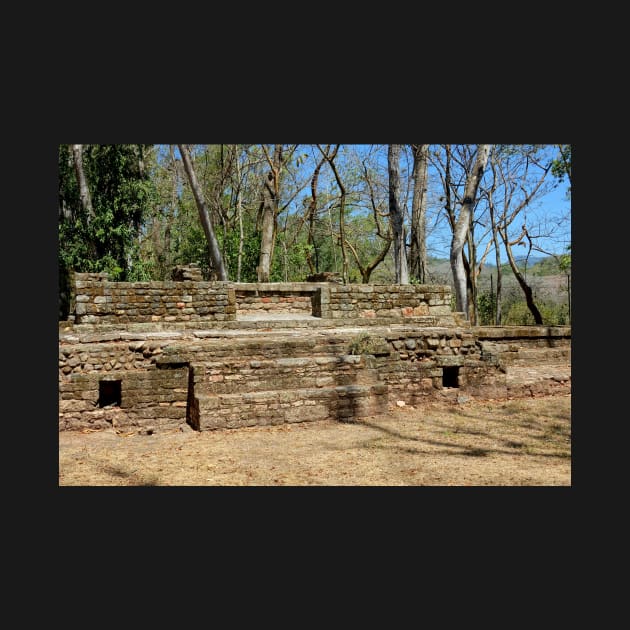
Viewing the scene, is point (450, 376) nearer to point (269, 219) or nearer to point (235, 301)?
point (235, 301)

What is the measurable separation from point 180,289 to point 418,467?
6.23 m

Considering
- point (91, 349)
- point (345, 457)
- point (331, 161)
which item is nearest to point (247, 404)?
point (345, 457)

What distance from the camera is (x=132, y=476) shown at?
5.51 meters

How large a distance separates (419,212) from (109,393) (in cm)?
1429

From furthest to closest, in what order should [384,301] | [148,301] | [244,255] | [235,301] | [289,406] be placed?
[244,255], [384,301], [235,301], [148,301], [289,406]

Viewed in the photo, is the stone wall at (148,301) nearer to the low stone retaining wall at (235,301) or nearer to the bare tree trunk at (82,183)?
the low stone retaining wall at (235,301)

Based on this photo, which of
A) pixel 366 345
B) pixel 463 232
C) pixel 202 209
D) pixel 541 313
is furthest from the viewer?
pixel 541 313

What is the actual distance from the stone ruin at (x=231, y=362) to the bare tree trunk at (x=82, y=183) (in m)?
8.08

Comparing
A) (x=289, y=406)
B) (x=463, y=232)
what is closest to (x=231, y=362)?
(x=289, y=406)

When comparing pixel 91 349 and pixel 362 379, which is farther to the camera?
pixel 362 379

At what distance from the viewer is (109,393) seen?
7.98 metres

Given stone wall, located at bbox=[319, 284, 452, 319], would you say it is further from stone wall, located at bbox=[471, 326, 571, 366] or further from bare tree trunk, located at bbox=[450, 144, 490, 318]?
bare tree trunk, located at bbox=[450, 144, 490, 318]

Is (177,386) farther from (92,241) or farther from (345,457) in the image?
(92,241)

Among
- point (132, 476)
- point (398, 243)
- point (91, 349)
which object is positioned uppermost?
point (398, 243)
